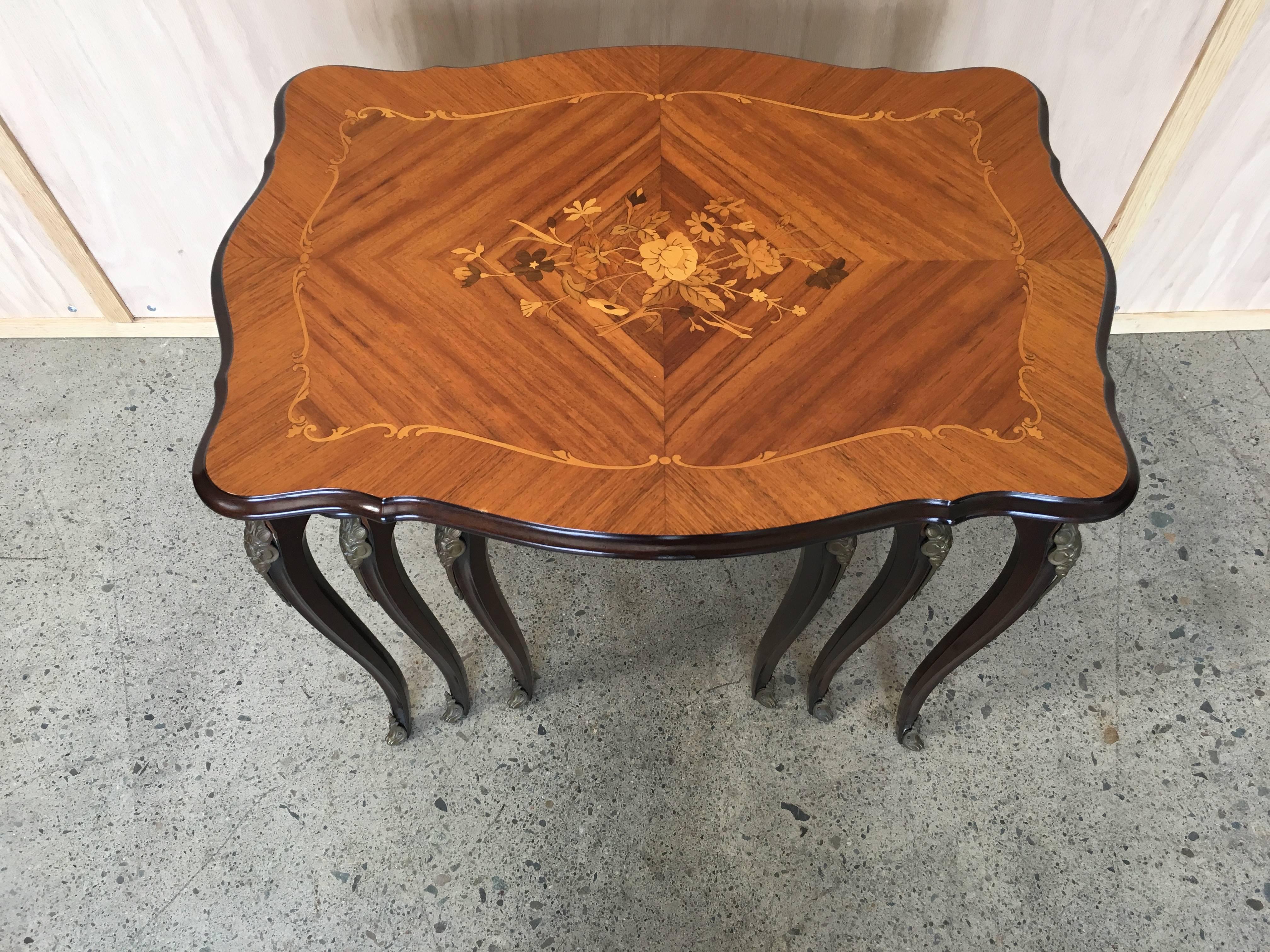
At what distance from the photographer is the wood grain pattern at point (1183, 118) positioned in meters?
1.39

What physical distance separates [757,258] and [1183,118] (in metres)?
0.96

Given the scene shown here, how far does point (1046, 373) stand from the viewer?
3.18 feet

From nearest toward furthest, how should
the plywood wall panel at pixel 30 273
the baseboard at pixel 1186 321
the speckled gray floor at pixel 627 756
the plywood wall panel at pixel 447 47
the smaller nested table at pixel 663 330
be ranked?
the smaller nested table at pixel 663 330, the speckled gray floor at pixel 627 756, the plywood wall panel at pixel 447 47, the plywood wall panel at pixel 30 273, the baseboard at pixel 1186 321

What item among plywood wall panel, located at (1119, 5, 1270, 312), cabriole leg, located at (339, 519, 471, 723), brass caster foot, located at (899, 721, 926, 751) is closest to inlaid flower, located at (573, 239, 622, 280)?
cabriole leg, located at (339, 519, 471, 723)

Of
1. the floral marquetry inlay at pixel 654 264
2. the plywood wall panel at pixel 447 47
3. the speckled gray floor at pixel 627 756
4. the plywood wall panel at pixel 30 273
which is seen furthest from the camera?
the plywood wall panel at pixel 30 273

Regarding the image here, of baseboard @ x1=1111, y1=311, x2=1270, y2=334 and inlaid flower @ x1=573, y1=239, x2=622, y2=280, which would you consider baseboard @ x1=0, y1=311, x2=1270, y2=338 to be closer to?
baseboard @ x1=1111, y1=311, x2=1270, y2=334

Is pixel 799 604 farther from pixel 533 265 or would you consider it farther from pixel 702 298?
pixel 533 265

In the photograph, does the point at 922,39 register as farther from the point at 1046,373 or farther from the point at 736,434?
the point at 736,434

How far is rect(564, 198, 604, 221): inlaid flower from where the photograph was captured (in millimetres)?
1097

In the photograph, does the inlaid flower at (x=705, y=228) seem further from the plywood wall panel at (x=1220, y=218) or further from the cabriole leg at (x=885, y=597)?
the plywood wall panel at (x=1220, y=218)

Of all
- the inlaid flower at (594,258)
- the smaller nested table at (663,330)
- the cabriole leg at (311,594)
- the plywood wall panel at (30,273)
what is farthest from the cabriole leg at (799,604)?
the plywood wall panel at (30,273)

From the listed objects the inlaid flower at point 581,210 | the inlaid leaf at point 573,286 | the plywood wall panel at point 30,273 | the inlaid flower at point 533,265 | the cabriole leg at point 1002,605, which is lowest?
the cabriole leg at point 1002,605

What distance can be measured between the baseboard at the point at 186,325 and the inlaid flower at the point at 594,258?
1.15 metres

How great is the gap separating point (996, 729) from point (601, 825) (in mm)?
643
